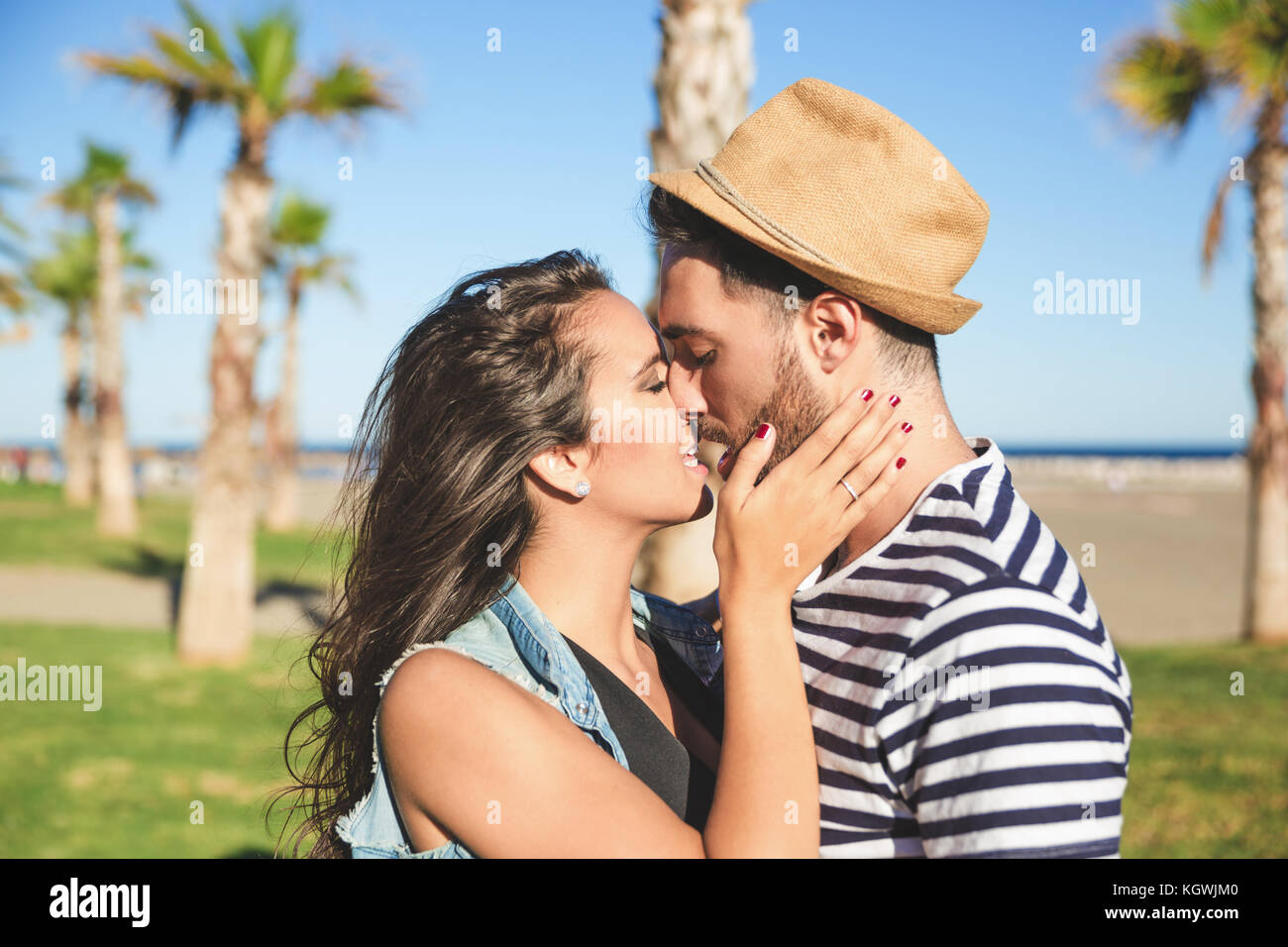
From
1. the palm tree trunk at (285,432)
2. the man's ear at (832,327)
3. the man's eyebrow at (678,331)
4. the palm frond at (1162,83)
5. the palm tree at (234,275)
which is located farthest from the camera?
the palm tree trunk at (285,432)

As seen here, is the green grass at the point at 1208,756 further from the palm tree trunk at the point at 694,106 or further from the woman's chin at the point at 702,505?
A: the woman's chin at the point at 702,505

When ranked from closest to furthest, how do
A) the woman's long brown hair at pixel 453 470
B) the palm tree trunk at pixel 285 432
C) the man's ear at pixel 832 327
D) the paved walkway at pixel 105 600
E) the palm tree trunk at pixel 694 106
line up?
the man's ear at pixel 832 327, the woman's long brown hair at pixel 453 470, the palm tree trunk at pixel 694 106, the paved walkway at pixel 105 600, the palm tree trunk at pixel 285 432

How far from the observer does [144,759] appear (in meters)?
7.33

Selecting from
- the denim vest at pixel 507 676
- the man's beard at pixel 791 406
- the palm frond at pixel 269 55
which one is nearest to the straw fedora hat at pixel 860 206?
the man's beard at pixel 791 406

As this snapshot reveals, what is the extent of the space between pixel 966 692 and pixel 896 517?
0.50 m

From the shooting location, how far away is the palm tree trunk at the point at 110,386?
69.6 feet

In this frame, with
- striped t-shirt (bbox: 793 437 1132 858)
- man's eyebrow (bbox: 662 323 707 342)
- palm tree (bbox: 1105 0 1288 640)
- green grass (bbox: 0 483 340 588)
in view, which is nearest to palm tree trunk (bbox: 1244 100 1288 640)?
palm tree (bbox: 1105 0 1288 640)

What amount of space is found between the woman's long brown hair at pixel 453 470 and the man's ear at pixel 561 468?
4 centimetres

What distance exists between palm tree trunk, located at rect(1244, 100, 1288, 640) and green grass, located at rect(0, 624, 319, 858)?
9.97m

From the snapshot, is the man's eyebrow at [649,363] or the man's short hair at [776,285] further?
the man's eyebrow at [649,363]

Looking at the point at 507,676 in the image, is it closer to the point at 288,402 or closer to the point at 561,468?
the point at 561,468

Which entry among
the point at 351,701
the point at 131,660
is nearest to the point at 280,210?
the point at 131,660

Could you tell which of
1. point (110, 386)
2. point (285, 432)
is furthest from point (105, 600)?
point (285, 432)

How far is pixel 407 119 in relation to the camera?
10625mm
